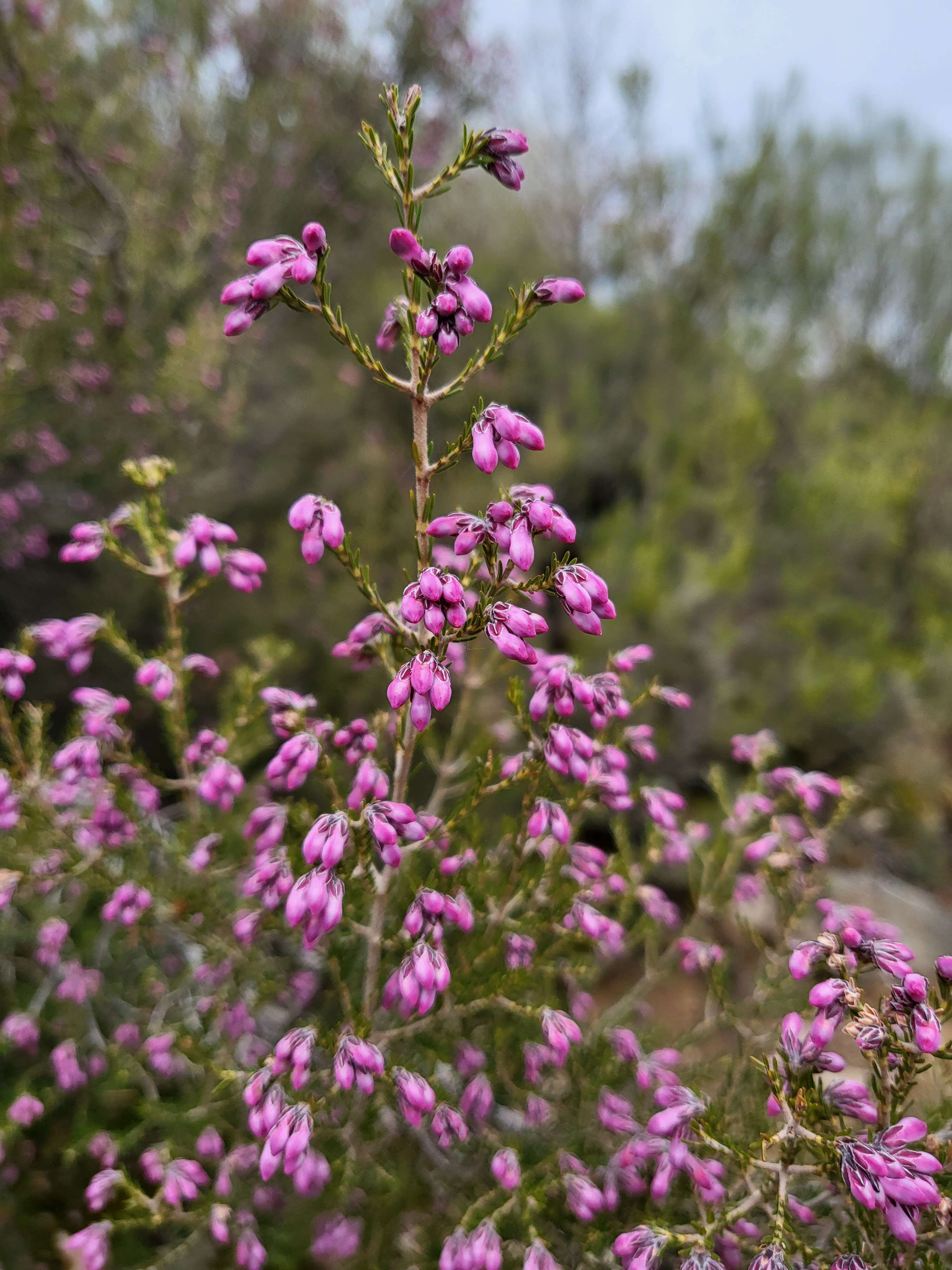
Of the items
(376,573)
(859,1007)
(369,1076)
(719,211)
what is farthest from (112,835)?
(719,211)

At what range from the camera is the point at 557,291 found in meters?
1.12

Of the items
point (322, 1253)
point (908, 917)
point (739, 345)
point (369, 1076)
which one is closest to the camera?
point (369, 1076)

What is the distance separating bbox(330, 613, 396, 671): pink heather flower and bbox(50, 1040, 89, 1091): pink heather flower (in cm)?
187

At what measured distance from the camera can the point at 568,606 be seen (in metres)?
1.04

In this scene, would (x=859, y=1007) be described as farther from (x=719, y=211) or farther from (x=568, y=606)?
(x=719, y=211)

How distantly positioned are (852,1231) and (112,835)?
1962 millimetres

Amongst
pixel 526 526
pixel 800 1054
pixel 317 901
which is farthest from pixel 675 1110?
pixel 526 526

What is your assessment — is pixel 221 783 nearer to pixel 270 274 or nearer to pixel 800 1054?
pixel 270 274

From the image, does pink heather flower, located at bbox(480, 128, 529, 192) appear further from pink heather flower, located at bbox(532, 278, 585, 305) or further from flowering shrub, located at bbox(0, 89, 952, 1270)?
pink heather flower, located at bbox(532, 278, 585, 305)

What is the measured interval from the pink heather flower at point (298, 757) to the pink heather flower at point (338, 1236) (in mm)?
1726

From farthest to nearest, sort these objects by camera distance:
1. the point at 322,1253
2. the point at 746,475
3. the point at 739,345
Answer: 1. the point at 739,345
2. the point at 746,475
3. the point at 322,1253

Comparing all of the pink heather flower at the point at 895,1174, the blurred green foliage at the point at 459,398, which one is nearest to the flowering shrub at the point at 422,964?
the pink heather flower at the point at 895,1174

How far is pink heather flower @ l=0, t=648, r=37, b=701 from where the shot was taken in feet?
5.45

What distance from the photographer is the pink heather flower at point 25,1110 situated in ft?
6.89
